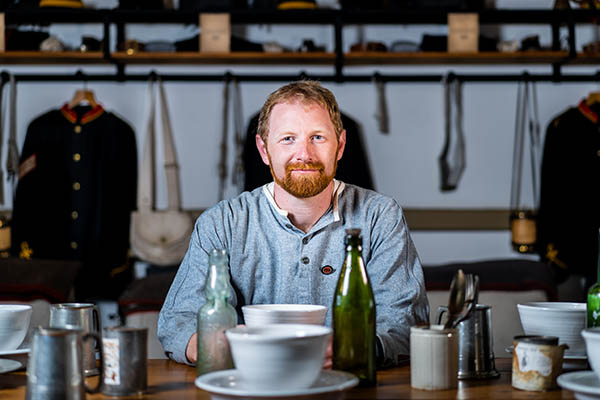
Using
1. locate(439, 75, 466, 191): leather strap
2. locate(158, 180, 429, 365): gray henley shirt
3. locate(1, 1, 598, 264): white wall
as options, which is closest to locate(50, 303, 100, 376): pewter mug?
locate(158, 180, 429, 365): gray henley shirt

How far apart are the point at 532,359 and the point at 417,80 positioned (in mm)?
2987

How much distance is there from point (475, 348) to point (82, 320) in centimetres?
68

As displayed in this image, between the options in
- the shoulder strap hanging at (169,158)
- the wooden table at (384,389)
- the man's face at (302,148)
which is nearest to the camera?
the wooden table at (384,389)

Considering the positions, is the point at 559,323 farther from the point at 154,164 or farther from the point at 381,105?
the point at 154,164

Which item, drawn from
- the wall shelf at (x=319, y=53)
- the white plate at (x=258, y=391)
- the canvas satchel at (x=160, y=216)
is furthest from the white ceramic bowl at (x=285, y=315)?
the wall shelf at (x=319, y=53)

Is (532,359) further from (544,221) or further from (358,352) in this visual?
(544,221)

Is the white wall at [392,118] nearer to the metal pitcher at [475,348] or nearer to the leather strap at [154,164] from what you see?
the leather strap at [154,164]

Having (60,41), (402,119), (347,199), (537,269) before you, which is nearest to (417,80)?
(402,119)

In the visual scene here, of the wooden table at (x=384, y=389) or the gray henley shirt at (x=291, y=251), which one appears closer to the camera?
the wooden table at (x=384, y=389)

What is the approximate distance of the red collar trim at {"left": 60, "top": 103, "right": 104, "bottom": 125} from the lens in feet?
13.1

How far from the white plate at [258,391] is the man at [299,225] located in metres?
0.58

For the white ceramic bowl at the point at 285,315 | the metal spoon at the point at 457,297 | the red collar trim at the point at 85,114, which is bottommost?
the white ceramic bowl at the point at 285,315

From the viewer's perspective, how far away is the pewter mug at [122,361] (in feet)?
4.09

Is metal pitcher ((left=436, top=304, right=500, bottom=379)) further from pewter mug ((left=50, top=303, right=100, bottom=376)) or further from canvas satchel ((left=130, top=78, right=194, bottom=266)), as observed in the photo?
canvas satchel ((left=130, top=78, right=194, bottom=266))
